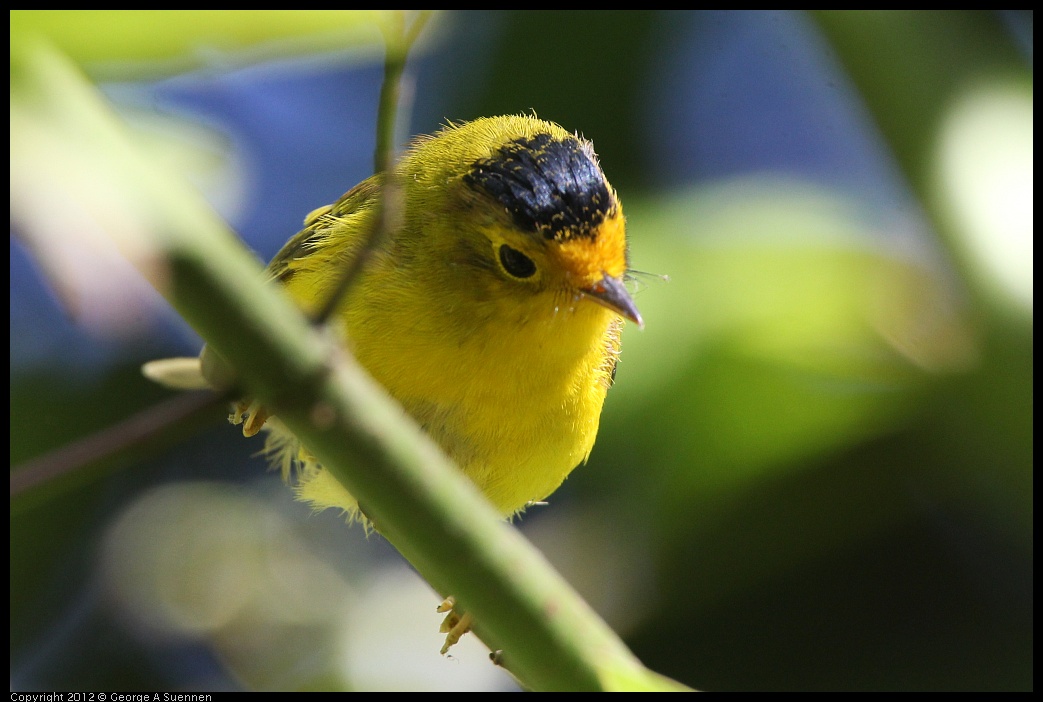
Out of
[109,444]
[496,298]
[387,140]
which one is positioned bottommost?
[109,444]

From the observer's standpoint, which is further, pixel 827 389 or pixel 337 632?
pixel 337 632

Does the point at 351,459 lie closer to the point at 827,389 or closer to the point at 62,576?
the point at 827,389

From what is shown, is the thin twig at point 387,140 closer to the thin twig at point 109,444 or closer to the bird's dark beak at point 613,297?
the thin twig at point 109,444

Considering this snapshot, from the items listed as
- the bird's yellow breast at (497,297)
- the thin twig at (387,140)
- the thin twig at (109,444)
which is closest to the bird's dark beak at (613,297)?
the bird's yellow breast at (497,297)

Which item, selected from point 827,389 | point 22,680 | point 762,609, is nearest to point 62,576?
point 22,680

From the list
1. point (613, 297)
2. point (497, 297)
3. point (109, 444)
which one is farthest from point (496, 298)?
point (109, 444)

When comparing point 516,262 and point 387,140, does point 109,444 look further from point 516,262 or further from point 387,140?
point 516,262
